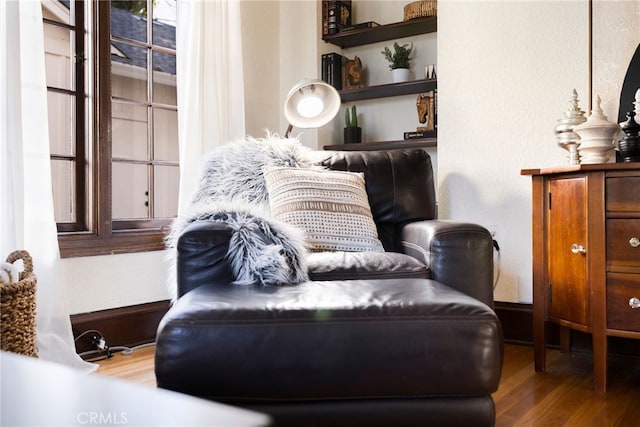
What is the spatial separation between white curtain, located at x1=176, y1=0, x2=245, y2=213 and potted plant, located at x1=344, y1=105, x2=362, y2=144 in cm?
68

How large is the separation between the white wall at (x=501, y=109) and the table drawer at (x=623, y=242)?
607mm

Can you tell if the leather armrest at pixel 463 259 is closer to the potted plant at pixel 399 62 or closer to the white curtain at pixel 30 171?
the white curtain at pixel 30 171

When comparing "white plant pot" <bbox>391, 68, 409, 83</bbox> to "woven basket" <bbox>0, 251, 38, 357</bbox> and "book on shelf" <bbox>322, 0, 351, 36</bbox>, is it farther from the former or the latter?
"woven basket" <bbox>0, 251, 38, 357</bbox>

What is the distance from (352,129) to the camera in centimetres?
335

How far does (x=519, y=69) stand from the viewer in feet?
8.35

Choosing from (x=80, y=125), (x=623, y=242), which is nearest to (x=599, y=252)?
(x=623, y=242)

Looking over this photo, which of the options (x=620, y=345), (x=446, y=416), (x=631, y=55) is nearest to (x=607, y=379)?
(x=620, y=345)

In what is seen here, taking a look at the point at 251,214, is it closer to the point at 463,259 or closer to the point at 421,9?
the point at 463,259

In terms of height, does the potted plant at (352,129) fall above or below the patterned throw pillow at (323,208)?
above

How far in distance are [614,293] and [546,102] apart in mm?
965

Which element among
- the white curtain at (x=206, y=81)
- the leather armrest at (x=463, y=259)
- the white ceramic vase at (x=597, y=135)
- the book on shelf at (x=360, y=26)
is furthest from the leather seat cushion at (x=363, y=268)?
the book on shelf at (x=360, y=26)

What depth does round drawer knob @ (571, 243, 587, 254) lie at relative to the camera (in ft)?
6.50

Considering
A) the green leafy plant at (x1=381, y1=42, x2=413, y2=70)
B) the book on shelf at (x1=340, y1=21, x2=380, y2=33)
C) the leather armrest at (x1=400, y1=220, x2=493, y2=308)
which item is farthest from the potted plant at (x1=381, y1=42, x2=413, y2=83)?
the leather armrest at (x1=400, y1=220, x2=493, y2=308)

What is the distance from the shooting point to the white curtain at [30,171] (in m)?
1.95
